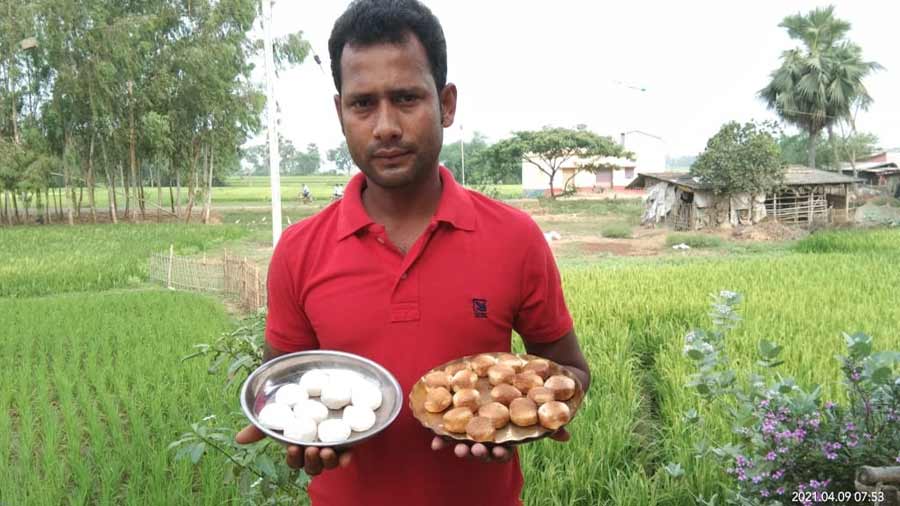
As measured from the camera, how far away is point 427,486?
1.26 m

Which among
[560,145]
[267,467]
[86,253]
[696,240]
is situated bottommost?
[696,240]

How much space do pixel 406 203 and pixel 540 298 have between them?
0.33 metres

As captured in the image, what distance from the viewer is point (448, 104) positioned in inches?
54.4

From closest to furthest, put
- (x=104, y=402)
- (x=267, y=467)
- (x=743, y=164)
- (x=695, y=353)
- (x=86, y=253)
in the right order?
(x=695, y=353) < (x=267, y=467) < (x=104, y=402) < (x=86, y=253) < (x=743, y=164)

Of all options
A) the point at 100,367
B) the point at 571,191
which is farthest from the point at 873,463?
the point at 571,191

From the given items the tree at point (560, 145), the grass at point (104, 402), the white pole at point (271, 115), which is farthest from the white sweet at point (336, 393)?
the tree at point (560, 145)

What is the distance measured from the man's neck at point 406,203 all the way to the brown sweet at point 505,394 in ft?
1.23

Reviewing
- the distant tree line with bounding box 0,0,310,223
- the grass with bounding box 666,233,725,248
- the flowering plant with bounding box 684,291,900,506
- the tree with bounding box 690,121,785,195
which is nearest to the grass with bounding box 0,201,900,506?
the flowering plant with bounding box 684,291,900,506

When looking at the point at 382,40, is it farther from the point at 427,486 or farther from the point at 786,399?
the point at 786,399

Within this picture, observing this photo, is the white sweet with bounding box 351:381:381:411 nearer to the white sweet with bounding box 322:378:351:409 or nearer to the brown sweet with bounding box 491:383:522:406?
the white sweet with bounding box 322:378:351:409

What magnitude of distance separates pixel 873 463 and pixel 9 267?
12907 mm

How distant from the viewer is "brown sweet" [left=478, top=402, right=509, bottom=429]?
1206 millimetres

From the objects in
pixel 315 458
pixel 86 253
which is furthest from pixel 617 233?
pixel 315 458

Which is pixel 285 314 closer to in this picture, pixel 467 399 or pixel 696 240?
pixel 467 399
